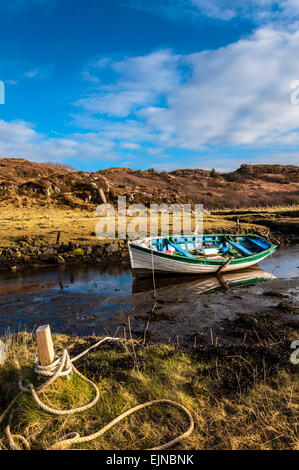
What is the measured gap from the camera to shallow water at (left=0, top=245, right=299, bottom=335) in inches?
393

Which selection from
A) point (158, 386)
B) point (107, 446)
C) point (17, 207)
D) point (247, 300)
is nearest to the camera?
point (107, 446)

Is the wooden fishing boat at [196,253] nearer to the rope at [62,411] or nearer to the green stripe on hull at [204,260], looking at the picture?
the green stripe on hull at [204,260]

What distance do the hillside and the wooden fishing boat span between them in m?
28.6

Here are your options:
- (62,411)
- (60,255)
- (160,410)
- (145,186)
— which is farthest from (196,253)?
(145,186)

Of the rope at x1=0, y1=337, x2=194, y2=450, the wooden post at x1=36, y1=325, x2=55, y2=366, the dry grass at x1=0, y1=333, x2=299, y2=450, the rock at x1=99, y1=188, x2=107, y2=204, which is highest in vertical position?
the rock at x1=99, y1=188, x2=107, y2=204

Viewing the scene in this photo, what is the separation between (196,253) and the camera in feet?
61.4

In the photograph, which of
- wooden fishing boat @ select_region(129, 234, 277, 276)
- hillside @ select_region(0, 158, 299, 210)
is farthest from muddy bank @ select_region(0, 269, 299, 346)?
hillside @ select_region(0, 158, 299, 210)

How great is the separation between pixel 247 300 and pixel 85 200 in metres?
40.6

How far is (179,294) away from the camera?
13297 mm

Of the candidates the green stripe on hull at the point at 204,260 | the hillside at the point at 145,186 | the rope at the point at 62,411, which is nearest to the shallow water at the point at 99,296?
the green stripe on hull at the point at 204,260

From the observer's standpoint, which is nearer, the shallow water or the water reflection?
the shallow water

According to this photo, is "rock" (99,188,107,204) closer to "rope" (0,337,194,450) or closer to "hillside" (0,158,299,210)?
"hillside" (0,158,299,210)

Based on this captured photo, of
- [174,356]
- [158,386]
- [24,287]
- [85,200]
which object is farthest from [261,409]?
[85,200]
